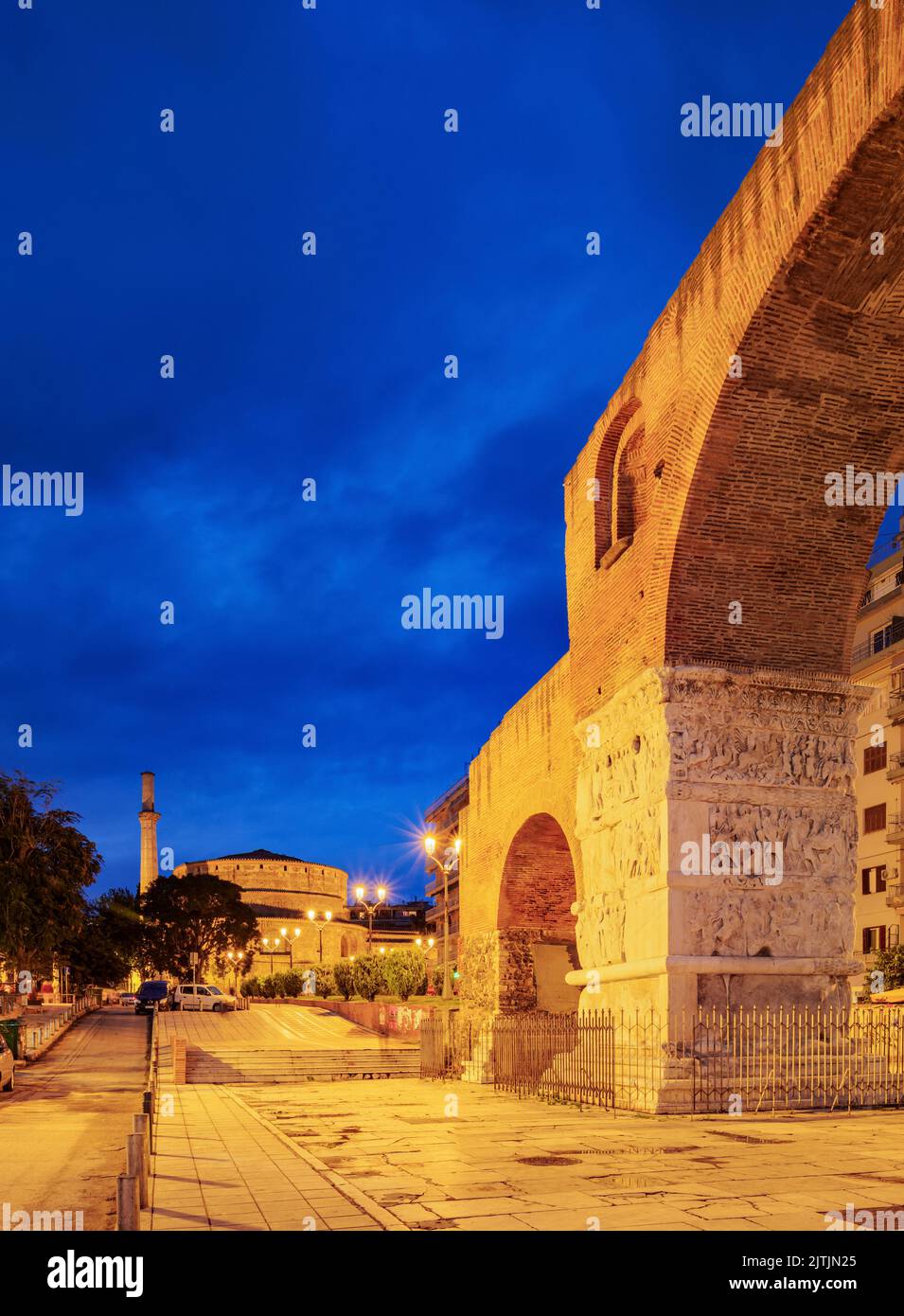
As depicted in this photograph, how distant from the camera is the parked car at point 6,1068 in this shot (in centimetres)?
2005

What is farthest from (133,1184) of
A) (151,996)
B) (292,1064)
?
(151,996)

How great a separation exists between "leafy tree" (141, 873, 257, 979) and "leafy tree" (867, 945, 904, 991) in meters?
42.9

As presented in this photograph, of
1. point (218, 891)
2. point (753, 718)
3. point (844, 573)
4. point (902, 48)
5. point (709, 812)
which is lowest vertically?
point (218, 891)

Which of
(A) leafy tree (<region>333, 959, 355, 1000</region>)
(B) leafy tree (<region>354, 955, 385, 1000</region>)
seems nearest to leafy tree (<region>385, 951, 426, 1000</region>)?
(B) leafy tree (<region>354, 955, 385, 1000</region>)

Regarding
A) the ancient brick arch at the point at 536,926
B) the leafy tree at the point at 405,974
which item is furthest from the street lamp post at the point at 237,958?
the ancient brick arch at the point at 536,926

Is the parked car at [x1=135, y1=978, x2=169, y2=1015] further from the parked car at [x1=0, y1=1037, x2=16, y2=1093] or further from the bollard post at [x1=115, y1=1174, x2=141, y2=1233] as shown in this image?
the bollard post at [x1=115, y1=1174, x2=141, y2=1233]

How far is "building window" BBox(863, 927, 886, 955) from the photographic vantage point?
1316 inches

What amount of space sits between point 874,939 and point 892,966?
212 inches

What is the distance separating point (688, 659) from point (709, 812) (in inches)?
64.9

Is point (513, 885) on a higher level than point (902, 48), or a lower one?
lower

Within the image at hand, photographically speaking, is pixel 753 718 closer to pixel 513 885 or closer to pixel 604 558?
pixel 604 558

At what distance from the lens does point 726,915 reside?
489 inches

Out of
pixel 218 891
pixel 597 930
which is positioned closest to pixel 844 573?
pixel 597 930
